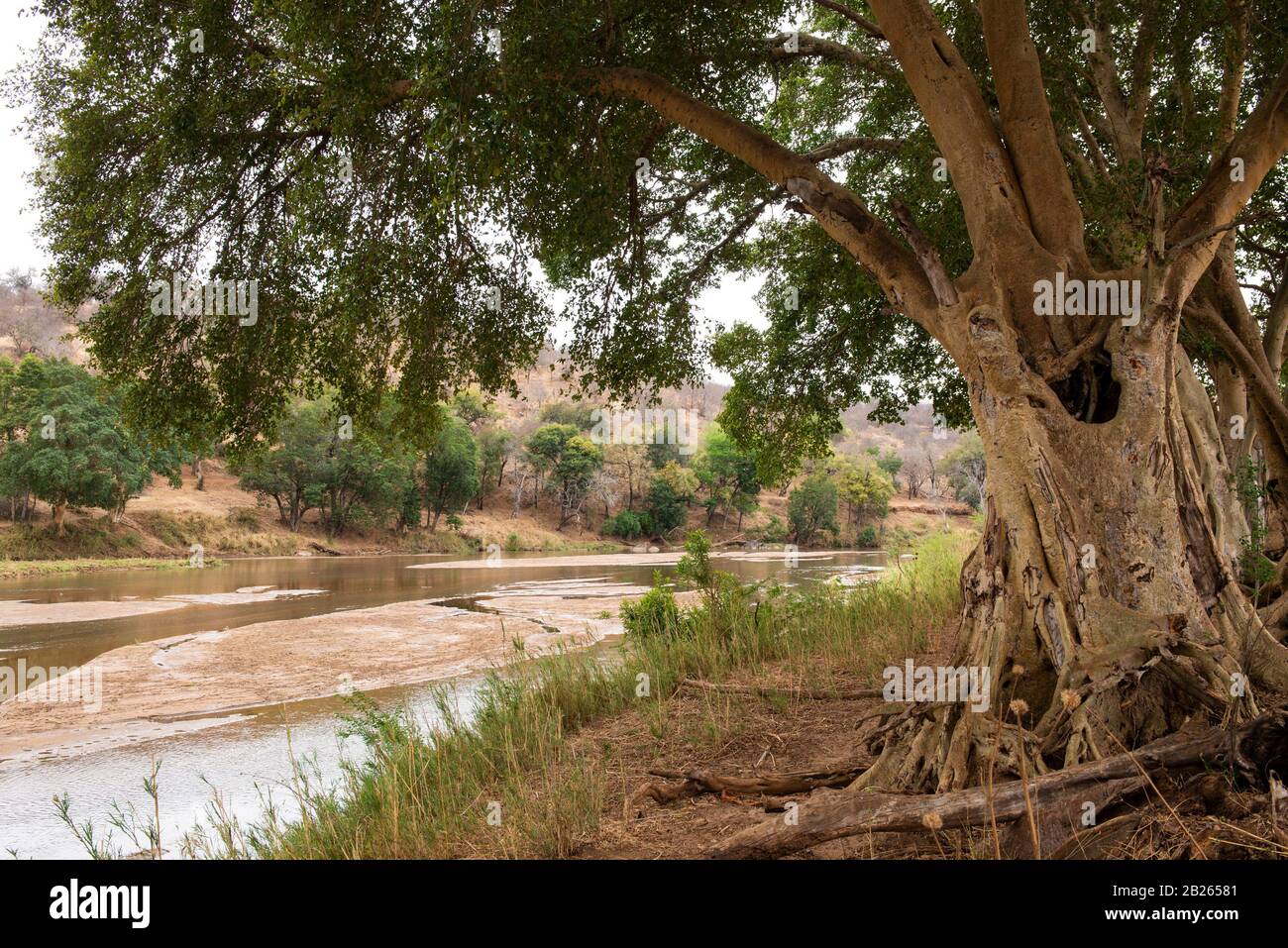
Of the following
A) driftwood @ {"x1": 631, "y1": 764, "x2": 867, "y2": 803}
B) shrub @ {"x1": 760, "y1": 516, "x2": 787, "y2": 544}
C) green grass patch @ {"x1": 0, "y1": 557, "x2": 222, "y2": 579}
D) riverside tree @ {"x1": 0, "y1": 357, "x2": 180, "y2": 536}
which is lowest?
shrub @ {"x1": 760, "y1": 516, "x2": 787, "y2": 544}

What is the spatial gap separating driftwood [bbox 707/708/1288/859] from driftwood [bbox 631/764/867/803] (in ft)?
3.18

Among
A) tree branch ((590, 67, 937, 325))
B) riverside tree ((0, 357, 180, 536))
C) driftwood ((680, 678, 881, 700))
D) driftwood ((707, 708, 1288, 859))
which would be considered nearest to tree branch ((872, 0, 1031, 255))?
tree branch ((590, 67, 937, 325))

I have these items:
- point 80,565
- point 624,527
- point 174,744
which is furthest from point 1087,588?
point 624,527

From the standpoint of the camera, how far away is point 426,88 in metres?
5.55

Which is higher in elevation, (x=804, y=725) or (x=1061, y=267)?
(x=1061, y=267)

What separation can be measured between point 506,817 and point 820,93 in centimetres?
1201

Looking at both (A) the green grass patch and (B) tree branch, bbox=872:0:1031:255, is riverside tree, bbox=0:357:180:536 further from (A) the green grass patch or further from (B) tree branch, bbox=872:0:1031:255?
(B) tree branch, bbox=872:0:1031:255

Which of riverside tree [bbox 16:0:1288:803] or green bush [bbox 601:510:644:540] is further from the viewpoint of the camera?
green bush [bbox 601:510:644:540]

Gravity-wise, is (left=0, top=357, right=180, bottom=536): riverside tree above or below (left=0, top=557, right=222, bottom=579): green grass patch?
above

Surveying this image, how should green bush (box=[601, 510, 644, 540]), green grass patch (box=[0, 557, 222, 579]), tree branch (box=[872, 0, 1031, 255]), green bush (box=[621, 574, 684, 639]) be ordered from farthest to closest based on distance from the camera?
green bush (box=[601, 510, 644, 540]) < green grass patch (box=[0, 557, 222, 579]) < green bush (box=[621, 574, 684, 639]) < tree branch (box=[872, 0, 1031, 255])

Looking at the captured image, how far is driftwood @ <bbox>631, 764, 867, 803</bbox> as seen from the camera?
460 cm

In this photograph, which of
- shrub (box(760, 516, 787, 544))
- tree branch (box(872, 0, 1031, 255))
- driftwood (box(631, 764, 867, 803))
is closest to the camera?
driftwood (box(631, 764, 867, 803))
